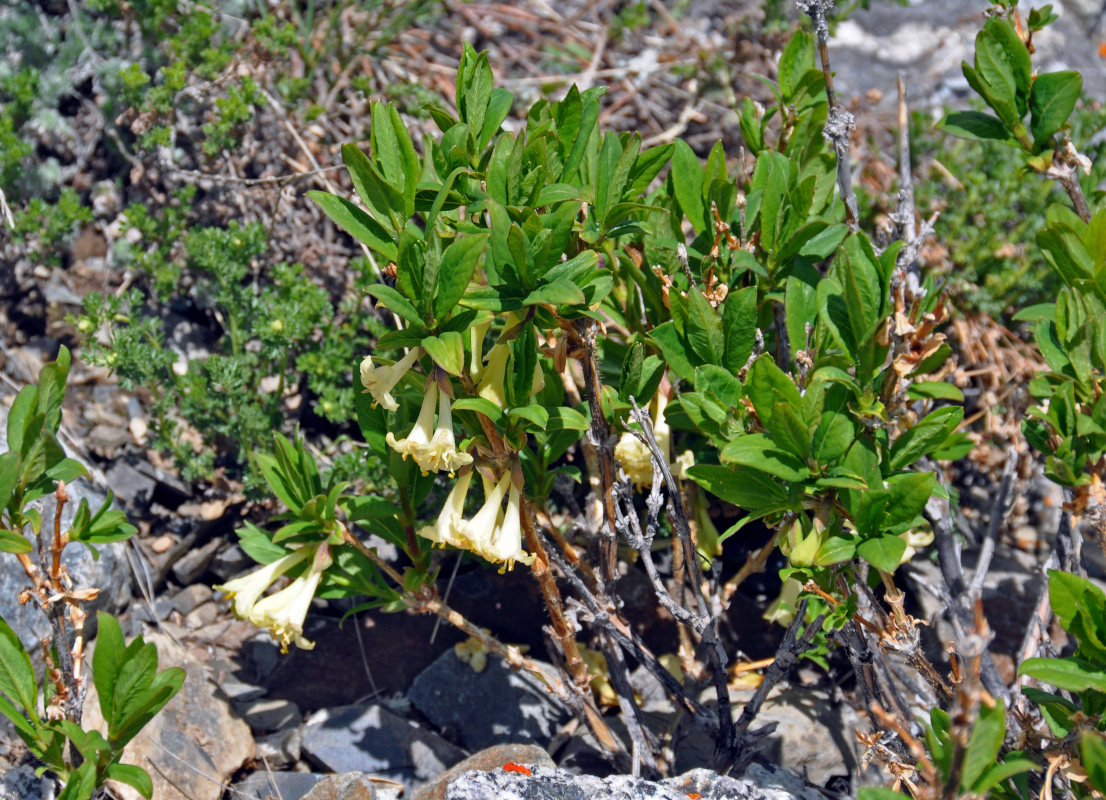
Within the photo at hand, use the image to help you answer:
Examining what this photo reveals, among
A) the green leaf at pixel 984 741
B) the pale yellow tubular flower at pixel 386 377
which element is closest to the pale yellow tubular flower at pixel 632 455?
the pale yellow tubular flower at pixel 386 377

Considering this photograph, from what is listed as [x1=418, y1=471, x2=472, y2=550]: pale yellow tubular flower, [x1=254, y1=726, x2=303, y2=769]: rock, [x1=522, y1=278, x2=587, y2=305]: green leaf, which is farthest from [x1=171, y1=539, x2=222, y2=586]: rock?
[x1=522, y1=278, x2=587, y2=305]: green leaf

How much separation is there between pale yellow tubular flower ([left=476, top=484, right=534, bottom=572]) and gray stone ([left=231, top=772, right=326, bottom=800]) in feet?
4.00

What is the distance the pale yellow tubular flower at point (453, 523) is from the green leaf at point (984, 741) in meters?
1.10

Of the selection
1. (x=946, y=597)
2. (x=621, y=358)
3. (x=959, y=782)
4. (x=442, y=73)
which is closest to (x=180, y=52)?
(x=442, y=73)

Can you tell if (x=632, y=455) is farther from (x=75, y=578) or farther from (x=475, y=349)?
(x=75, y=578)

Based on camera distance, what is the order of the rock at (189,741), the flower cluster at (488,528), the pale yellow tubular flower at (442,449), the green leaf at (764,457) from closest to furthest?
the green leaf at (764,457) → the pale yellow tubular flower at (442,449) → the flower cluster at (488,528) → the rock at (189,741)

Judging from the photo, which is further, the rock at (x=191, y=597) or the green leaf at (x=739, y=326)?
the rock at (x=191, y=597)

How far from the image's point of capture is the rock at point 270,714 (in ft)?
10.2

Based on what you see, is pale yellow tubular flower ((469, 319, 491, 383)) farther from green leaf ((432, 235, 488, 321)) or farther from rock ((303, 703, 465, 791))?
rock ((303, 703, 465, 791))

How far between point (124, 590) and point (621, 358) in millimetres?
2012

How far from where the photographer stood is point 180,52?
13.0ft

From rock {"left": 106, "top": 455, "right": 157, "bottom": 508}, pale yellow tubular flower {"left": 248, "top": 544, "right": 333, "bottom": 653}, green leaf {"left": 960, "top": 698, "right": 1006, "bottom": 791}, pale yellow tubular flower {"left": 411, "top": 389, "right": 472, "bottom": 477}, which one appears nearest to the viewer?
green leaf {"left": 960, "top": 698, "right": 1006, "bottom": 791}

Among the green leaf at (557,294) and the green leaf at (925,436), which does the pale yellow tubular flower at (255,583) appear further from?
the green leaf at (925,436)

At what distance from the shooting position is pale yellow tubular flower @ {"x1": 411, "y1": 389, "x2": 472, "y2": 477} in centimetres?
197
